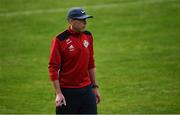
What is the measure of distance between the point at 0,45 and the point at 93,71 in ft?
34.3

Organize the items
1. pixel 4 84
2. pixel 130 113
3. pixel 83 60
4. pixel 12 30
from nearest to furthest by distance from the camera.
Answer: pixel 83 60 < pixel 130 113 < pixel 4 84 < pixel 12 30

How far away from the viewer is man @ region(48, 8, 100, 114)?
10.1 metres

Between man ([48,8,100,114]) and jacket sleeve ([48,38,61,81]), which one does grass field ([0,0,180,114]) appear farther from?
jacket sleeve ([48,38,61,81])

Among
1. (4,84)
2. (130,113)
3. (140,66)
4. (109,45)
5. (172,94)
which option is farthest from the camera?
(109,45)

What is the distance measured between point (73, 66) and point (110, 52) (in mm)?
9651

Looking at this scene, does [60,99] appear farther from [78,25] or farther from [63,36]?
[78,25]

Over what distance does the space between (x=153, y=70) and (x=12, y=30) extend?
6.57 meters

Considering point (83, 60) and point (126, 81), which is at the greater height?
point (83, 60)

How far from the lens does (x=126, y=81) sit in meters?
16.7

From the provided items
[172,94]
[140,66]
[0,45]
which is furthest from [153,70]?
[0,45]

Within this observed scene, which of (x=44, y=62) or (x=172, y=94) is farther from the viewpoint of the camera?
(x=44, y=62)

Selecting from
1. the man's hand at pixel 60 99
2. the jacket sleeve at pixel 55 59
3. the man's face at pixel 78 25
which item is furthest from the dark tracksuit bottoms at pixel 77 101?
the man's face at pixel 78 25

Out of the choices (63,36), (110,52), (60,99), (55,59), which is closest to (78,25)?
(63,36)

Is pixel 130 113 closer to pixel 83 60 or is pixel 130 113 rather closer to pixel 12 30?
pixel 83 60
